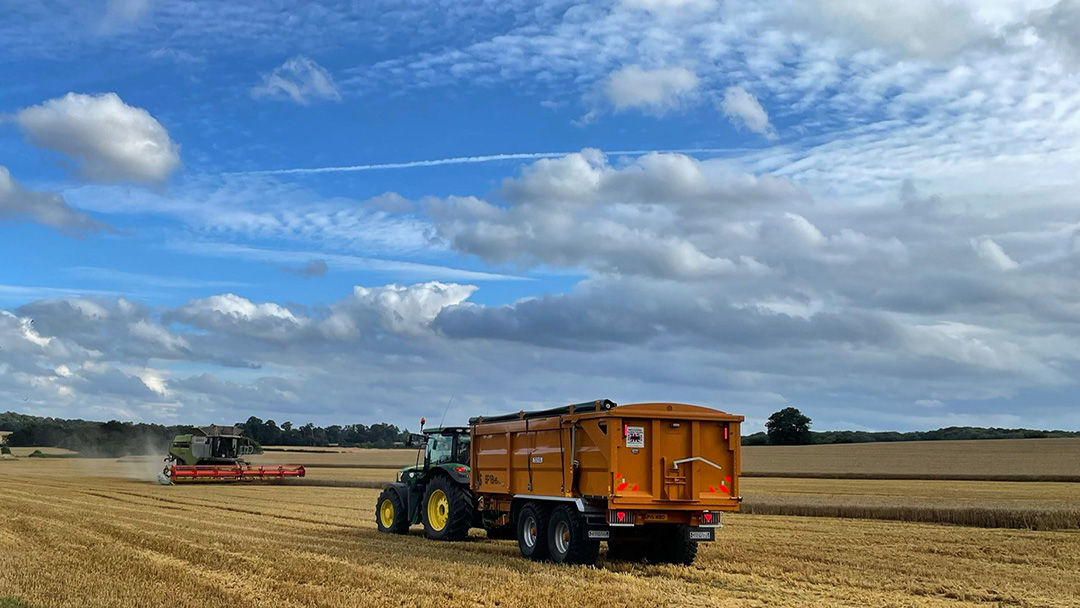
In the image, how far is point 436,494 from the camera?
2178 centimetres

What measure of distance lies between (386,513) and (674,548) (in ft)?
26.4

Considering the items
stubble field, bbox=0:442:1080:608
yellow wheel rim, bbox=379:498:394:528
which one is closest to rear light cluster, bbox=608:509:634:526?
stubble field, bbox=0:442:1080:608

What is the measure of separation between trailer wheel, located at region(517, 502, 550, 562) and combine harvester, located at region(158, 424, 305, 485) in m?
35.1

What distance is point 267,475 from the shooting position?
51219 mm

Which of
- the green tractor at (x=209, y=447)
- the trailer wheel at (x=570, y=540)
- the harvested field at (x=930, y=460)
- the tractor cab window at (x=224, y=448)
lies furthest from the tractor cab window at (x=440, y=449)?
the harvested field at (x=930, y=460)

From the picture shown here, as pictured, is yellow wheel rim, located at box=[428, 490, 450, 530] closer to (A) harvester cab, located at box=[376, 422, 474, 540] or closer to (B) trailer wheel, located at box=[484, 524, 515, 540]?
(A) harvester cab, located at box=[376, 422, 474, 540]

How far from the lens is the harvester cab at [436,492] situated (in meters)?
20.7

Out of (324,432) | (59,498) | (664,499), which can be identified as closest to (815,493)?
(664,499)

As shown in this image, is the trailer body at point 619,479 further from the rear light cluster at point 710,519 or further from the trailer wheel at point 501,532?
the trailer wheel at point 501,532

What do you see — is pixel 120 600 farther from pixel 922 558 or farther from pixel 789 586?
pixel 922 558

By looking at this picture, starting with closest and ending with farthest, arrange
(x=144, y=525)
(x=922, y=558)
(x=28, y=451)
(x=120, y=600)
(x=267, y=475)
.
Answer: (x=120, y=600)
(x=922, y=558)
(x=144, y=525)
(x=267, y=475)
(x=28, y=451)

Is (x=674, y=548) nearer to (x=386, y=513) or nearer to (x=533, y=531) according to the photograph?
(x=533, y=531)

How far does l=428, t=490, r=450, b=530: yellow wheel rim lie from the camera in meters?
21.5

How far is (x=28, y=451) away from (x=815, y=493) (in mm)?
88836
